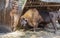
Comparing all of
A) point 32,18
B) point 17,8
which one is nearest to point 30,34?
point 32,18

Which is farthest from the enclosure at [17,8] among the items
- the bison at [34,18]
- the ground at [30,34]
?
the bison at [34,18]

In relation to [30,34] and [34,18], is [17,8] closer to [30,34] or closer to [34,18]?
[34,18]

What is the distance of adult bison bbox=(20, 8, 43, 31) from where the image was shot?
185 inches

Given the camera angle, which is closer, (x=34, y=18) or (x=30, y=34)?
(x=30, y=34)

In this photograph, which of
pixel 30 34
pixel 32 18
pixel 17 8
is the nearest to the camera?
pixel 30 34

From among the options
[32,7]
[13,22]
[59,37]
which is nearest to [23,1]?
[32,7]

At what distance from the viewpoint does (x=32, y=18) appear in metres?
4.79

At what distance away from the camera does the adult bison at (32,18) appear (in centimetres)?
470

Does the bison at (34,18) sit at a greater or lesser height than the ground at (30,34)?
greater

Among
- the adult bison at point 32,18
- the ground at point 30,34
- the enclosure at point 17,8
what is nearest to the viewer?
the ground at point 30,34

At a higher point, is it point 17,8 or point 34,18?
point 17,8

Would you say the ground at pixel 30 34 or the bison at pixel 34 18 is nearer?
the ground at pixel 30 34

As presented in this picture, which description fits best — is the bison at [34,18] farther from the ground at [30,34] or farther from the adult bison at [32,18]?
the ground at [30,34]

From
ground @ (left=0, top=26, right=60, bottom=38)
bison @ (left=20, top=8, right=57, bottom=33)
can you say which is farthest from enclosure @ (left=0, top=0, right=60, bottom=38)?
bison @ (left=20, top=8, right=57, bottom=33)
